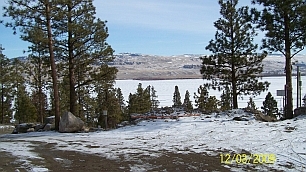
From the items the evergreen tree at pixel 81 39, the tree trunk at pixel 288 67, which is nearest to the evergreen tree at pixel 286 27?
the tree trunk at pixel 288 67

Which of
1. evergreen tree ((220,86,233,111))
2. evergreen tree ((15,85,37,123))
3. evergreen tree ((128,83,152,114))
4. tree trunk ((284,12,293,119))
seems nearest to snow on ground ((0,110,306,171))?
tree trunk ((284,12,293,119))

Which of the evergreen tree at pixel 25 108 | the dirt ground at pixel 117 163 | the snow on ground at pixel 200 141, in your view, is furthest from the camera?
the evergreen tree at pixel 25 108

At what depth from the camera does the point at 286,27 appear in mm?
13562

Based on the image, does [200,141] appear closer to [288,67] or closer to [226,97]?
[288,67]

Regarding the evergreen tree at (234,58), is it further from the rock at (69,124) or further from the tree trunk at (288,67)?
the rock at (69,124)

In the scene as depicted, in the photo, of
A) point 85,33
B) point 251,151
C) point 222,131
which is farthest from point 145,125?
point 251,151

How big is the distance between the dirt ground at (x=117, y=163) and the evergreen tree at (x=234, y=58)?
9845 mm

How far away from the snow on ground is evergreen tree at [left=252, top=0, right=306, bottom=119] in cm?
301

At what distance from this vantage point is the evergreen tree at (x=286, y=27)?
13.2 metres

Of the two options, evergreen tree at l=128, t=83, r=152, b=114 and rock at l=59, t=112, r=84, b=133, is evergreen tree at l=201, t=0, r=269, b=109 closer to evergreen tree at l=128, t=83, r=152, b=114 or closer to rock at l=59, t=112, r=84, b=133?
rock at l=59, t=112, r=84, b=133

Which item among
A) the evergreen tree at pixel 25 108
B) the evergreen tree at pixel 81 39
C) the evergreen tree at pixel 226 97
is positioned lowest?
the evergreen tree at pixel 25 108

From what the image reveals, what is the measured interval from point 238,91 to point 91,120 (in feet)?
93.5
